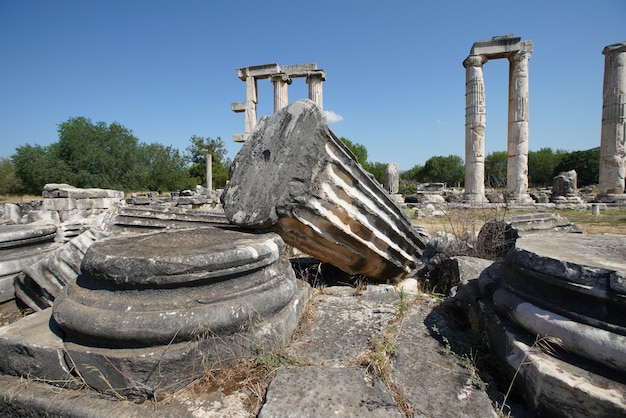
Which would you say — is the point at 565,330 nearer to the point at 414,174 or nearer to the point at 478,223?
the point at 478,223

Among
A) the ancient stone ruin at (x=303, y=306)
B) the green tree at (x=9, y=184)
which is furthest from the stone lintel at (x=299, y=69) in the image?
the green tree at (x=9, y=184)

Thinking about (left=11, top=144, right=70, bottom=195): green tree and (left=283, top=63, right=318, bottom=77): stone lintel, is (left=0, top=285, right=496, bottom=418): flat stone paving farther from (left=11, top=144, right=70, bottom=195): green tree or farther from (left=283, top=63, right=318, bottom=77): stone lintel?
(left=11, top=144, right=70, bottom=195): green tree

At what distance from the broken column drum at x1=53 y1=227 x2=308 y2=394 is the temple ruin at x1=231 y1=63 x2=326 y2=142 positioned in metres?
15.9

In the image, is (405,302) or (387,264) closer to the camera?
(405,302)

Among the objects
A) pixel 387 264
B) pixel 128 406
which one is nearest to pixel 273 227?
pixel 387 264

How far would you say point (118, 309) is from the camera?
62.3 inches

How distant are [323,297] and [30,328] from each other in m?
1.90

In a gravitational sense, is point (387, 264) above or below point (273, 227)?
below

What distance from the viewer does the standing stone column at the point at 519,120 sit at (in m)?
14.2

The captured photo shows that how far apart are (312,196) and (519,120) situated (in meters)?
15.6

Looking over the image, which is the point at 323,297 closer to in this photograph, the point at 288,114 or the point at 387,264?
the point at 387,264

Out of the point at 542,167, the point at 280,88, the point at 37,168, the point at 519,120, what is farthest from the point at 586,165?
the point at 37,168

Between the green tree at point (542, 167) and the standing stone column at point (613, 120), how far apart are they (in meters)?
29.0

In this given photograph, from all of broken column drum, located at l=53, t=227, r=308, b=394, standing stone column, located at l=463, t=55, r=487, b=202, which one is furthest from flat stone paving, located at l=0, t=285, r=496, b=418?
standing stone column, located at l=463, t=55, r=487, b=202
